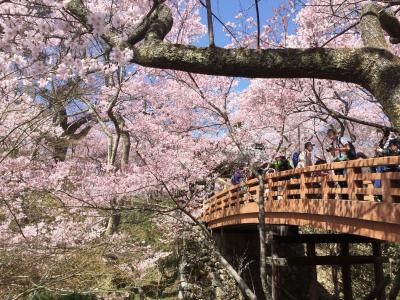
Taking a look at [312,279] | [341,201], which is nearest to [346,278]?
[312,279]

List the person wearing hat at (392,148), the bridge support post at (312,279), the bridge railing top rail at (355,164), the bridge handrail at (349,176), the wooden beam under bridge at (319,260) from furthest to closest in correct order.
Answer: the bridge support post at (312,279) < the wooden beam under bridge at (319,260) < the person wearing hat at (392,148) < the bridge handrail at (349,176) < the bridge railing top rail at (355,164)

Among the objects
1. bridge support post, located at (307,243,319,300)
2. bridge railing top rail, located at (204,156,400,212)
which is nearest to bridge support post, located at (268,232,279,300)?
bridge support post, located at (307,243,319,300)

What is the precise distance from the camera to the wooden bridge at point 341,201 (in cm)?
481

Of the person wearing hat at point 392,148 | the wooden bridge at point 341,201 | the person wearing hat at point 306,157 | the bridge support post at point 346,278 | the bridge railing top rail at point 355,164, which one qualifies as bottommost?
the bridge support post at point 346,278

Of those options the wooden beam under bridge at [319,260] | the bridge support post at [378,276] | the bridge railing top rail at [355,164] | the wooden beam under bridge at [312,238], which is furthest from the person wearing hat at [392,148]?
the bridge support post at [378,276]

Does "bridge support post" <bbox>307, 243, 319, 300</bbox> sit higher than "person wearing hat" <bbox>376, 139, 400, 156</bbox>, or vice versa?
"person wearing hat" <bbox>376, 139, 400, 156</bbox>

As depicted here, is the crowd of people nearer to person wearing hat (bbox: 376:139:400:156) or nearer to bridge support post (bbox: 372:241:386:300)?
person wearing hat (bbox: 376:139:400:156)

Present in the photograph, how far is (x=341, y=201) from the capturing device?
594 cm

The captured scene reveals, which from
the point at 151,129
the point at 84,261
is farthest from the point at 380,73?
the point at 151,129

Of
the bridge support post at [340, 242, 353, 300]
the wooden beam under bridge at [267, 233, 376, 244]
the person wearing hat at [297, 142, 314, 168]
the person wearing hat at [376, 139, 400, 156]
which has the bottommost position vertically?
the bridge support post at [340, 242, 353, 300]

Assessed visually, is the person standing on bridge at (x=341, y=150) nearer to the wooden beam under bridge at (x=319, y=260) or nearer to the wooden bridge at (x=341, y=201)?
the wooden bridge at (x=341, y=201)

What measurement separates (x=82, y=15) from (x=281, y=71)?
1.94 meters

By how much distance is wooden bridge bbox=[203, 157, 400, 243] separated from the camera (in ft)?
15.8

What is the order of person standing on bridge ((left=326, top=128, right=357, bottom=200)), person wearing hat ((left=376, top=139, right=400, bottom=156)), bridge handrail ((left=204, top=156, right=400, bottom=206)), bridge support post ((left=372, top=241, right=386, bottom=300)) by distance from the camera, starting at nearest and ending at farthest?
bridge handrail ((left=204, top=156, right=400, bottom=206))
person wearing hat ((left=376, top=139, right=400, bottom=156))
person standing on bridge ((left=326, top=128, right=357, bottom=200))
bridge support post ((left=372, top=241, right=386, bottom=300))
